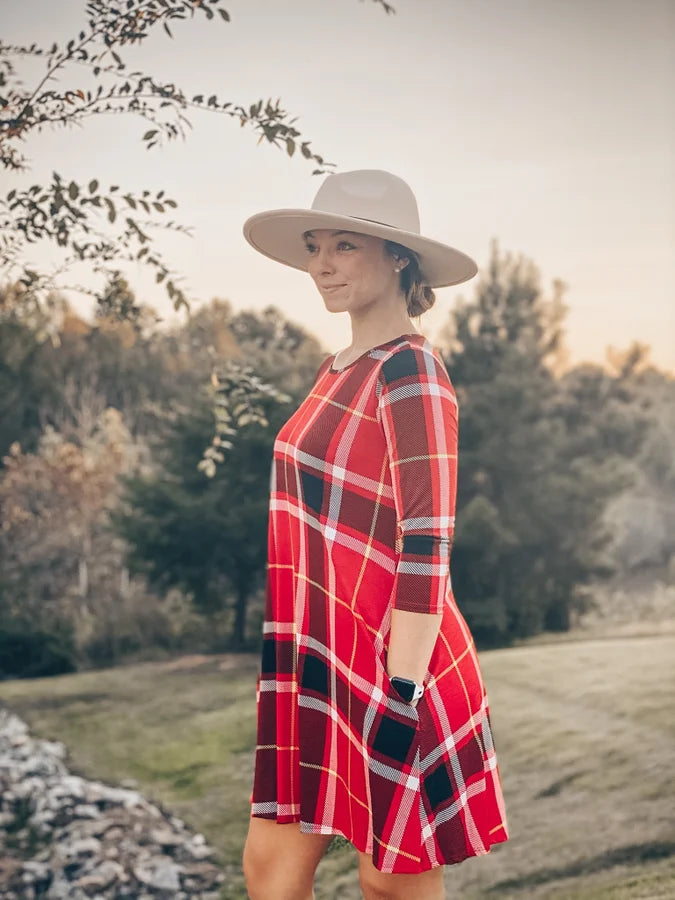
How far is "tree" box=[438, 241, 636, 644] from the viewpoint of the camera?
5754 millimetres

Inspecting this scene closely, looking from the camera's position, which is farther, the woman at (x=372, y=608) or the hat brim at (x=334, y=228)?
the hat brim at (x=334, y=228)

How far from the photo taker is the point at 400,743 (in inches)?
55.3

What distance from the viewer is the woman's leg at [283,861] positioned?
5.03 ft

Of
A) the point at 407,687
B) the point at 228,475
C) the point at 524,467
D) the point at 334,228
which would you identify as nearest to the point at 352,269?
the point at 334,228

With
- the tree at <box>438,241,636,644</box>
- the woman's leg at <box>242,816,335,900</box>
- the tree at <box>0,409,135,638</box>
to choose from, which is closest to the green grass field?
the woman's leg at <box>242,816,335,900</box>

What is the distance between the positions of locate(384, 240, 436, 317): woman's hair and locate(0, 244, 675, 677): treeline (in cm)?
285

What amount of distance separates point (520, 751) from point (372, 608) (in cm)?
246

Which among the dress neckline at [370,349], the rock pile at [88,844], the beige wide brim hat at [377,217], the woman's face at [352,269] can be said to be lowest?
the rock pile at [88,844]

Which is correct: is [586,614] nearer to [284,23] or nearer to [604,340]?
[604,340]

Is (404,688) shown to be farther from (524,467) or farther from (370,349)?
(524,467)

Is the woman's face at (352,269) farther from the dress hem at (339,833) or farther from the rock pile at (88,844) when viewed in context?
the rock pile at (88,844)

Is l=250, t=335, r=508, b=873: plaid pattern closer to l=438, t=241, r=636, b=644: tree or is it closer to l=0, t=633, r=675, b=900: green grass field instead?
l=0, t=633, r=675, b=900: green grass field

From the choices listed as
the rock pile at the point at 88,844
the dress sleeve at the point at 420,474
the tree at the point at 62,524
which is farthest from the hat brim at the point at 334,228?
the tree at the point at 62,524

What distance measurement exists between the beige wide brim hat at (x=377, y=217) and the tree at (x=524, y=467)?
13.8 ft
